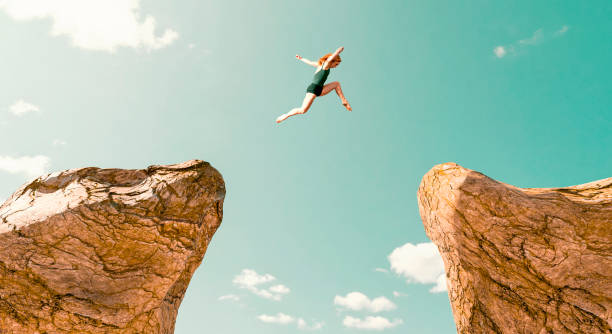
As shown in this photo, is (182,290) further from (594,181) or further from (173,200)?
(594,181)

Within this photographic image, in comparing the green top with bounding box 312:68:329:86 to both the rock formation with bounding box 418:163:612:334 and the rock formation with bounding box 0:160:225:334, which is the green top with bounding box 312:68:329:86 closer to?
the rock formation with bounding box 0:160:225:334

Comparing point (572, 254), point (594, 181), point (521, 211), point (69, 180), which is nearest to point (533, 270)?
point (572, 254)

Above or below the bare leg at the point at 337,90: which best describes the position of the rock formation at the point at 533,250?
below

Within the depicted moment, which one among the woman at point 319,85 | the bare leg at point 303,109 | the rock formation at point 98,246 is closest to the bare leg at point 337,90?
the woman at point 319,85

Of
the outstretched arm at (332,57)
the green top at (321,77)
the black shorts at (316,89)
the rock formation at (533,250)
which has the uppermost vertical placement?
the outstretched arm at (332,57)

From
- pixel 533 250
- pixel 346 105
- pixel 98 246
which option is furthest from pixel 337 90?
pixel 98 246

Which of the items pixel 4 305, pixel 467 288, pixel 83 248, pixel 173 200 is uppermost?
pixel 173 200

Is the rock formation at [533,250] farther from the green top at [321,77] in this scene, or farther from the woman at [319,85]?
the green top at [321,77]

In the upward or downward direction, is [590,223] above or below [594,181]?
below

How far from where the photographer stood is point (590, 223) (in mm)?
8156

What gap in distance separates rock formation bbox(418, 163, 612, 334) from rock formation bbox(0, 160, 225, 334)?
7.29 metres

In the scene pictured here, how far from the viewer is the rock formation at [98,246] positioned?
8680mm

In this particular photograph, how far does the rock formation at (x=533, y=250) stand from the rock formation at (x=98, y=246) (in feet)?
23.9

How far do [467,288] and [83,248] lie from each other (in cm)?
1021
